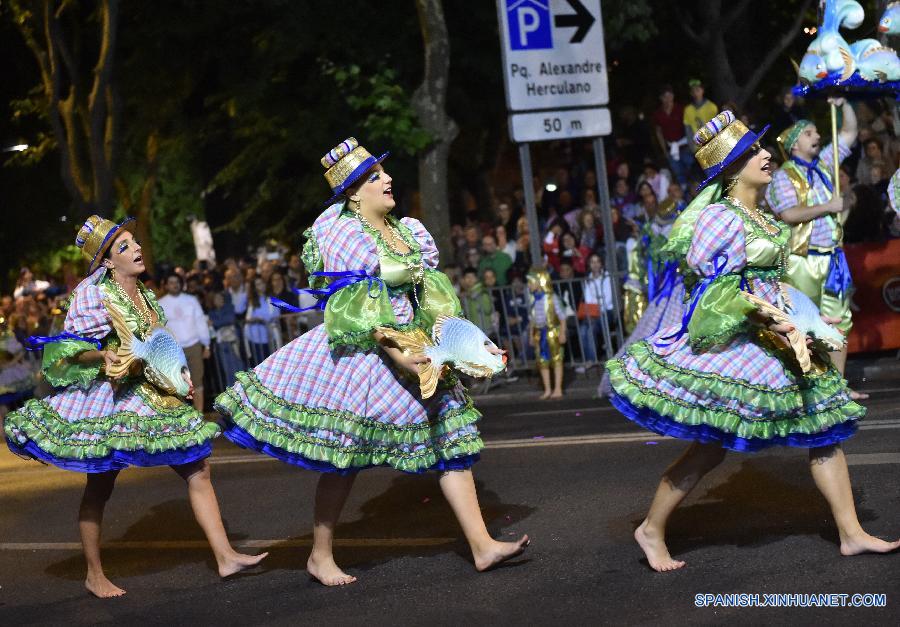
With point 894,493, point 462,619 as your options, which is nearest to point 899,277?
point 894,493

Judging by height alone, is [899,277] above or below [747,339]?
below

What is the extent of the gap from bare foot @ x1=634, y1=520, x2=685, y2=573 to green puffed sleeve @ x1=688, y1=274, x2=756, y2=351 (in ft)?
2.83

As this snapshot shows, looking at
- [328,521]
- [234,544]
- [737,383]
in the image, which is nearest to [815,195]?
[737,383]

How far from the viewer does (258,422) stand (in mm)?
6785

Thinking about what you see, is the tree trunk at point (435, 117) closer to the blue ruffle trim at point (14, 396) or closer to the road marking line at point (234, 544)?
the blue ruffle trim at point (14, 396)

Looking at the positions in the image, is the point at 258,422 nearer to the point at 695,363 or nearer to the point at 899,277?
the point at 695,363

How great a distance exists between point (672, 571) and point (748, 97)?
15.2 metres

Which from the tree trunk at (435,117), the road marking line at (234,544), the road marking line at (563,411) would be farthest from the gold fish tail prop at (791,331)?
the tree trunk at (435,117)

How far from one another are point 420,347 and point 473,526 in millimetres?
856

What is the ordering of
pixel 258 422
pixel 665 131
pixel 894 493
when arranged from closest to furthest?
pixel 258 422 → pixel 894 493 → pixel 665 131

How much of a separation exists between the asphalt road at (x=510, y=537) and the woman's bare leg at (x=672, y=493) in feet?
0.32

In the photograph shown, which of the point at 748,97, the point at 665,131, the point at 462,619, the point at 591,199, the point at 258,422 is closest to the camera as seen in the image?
the point at 462,619

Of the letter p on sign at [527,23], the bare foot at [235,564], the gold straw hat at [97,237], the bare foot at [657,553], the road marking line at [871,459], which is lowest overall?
the road marking line at [871,459]

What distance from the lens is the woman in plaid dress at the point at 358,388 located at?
6.73 m
